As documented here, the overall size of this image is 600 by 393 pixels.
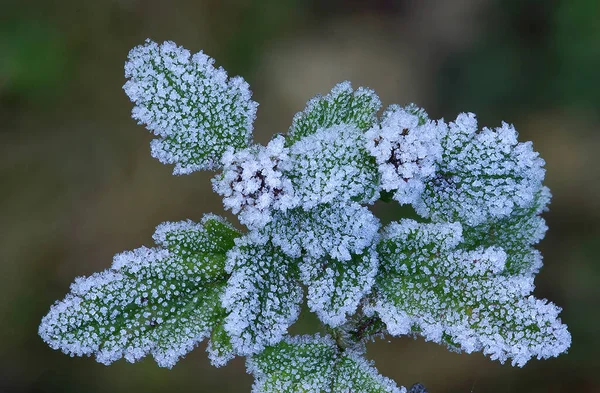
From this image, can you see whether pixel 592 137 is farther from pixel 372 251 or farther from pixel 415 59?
pixel 372 251

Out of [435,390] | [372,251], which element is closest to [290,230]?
[372,251]

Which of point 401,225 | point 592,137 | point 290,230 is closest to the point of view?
point 290,230

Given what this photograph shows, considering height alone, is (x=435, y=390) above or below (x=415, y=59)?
below

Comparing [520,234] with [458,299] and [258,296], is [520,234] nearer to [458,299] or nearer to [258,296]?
[458,299]

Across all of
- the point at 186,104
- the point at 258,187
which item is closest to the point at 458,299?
the point at 258,187

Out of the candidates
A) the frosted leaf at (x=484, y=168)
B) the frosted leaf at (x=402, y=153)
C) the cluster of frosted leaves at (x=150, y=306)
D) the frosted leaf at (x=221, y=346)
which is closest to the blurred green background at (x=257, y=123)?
the cluster of frosted leaves at (x=150, y=306)
